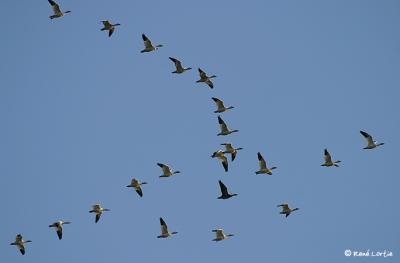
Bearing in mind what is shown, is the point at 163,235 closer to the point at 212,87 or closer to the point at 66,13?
the point at 212,87

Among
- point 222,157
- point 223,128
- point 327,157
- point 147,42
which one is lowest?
point 327,157

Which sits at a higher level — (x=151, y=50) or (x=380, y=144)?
(x=151, y=50)

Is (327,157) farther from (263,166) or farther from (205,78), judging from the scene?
(205,78)

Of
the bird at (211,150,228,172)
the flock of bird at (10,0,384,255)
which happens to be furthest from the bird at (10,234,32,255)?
the bird at (211,150,228,172)

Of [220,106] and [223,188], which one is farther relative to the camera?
[220,106]

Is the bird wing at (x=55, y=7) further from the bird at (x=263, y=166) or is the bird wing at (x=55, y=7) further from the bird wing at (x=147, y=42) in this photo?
the bird at (x=263, y=166)

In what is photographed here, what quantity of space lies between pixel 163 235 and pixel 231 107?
8.74 m

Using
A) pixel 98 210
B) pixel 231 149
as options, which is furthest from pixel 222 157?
pixel 98 210

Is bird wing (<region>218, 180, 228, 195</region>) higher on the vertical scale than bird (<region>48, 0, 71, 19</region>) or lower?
lower

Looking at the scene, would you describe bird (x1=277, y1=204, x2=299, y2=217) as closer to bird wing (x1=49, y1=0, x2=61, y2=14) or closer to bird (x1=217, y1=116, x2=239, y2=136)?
bird (x1=217, y1=116, x2=239, y2=136)

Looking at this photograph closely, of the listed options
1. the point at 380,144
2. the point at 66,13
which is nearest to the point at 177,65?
the point at 66,13

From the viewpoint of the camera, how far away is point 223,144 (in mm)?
68125

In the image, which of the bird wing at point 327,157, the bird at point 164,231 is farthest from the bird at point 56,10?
the bird wing at point 327,157

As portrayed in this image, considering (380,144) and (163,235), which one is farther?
(380,144)
